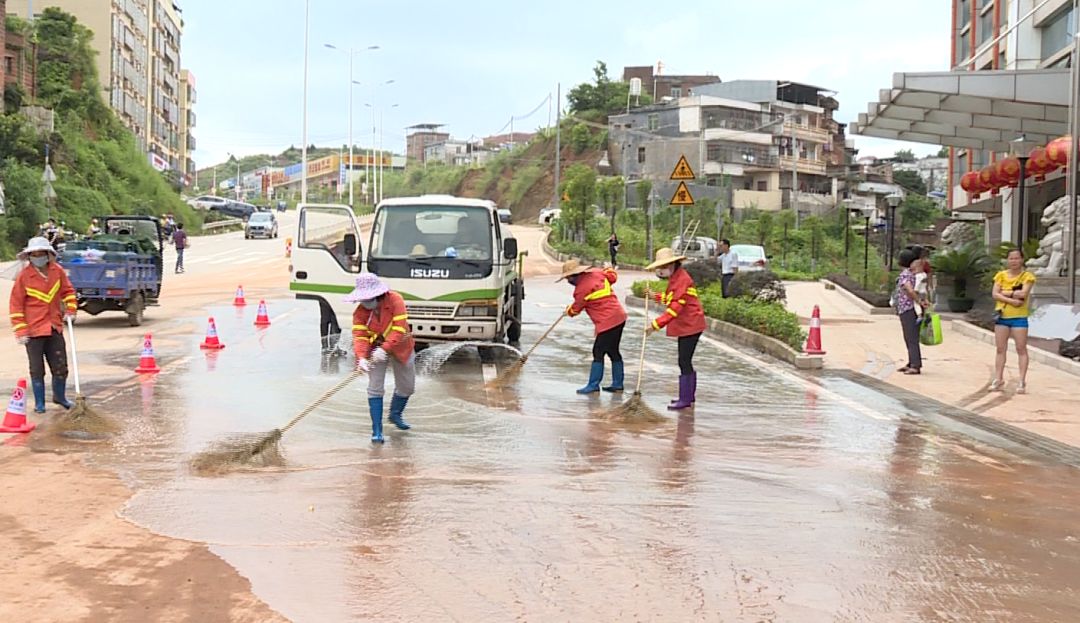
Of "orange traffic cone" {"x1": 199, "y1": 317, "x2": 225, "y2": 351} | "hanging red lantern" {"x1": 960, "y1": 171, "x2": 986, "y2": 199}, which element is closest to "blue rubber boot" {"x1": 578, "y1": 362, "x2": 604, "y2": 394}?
"orange traffic cone" {"x1": 199, "y1": 317, "x2": 225, "y2": 351}

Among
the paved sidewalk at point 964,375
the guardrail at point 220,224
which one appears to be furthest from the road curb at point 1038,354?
the guardrail at point 220,224

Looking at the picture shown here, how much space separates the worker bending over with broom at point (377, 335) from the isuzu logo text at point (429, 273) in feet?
15.1

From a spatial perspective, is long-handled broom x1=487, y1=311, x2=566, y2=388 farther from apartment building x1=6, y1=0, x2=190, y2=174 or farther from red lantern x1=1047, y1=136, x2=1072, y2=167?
apartment building x1=6, y1=0, x2=190, y2=174

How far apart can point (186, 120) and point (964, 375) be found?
114 metres

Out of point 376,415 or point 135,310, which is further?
point 135,310

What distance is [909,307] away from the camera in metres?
14.0

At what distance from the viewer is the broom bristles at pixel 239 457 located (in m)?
7.69

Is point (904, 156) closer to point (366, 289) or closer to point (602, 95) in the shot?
point (602, 95)

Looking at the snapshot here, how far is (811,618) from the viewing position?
4844 mm

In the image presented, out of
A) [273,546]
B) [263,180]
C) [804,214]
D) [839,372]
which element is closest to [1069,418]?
[839,372]

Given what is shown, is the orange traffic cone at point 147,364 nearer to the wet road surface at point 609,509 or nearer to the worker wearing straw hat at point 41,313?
the wet road surface at point 609,509

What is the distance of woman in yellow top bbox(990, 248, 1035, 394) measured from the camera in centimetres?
1219

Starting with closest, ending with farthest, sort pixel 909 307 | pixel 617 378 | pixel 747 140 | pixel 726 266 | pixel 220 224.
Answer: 1. pixel 617 378
2. pixel 909 307
3. pixel 726 266
4. pixel 220 224
5. pixel 747 140

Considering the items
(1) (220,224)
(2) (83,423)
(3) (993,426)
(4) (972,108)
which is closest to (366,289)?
(2) (83,423)
